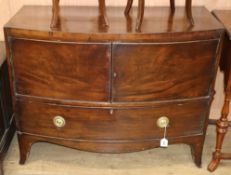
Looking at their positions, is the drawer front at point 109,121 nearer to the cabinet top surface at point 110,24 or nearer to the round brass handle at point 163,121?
the round brass handle at point 163,121

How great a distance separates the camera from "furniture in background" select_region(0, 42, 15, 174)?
179 centimetres

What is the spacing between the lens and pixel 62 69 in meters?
1.48

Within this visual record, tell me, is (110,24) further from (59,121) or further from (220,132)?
(220,132)

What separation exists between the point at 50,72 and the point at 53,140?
0.40m

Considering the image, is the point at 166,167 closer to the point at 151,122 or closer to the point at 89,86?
the point at 151,122

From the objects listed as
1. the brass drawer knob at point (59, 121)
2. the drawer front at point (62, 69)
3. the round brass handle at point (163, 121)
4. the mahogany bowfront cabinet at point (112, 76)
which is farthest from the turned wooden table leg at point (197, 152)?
the brass drawer knob at point (59, 121)

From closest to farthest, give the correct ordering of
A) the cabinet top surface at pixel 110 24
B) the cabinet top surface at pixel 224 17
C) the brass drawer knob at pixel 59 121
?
the cabinet top surface at pixel 110 24, the cabinet top surface at pixel 224 17, the brass drawer knob at pixel 59 121

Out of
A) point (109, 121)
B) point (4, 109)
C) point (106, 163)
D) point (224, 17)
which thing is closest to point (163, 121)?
point (109, 121)

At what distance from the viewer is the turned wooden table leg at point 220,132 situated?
1675mm

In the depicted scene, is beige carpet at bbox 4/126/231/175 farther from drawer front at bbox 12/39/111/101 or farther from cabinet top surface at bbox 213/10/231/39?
cabinet top surface at bbox 213/10/231/39

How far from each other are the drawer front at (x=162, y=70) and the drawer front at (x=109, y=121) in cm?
8

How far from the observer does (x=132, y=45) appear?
1.41m

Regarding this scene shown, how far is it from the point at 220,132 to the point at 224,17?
0.60 metres

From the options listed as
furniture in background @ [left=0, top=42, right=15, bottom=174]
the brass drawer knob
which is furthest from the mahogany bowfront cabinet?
furniture in background @ [left=0, top=42, right=15, bottom=174]
